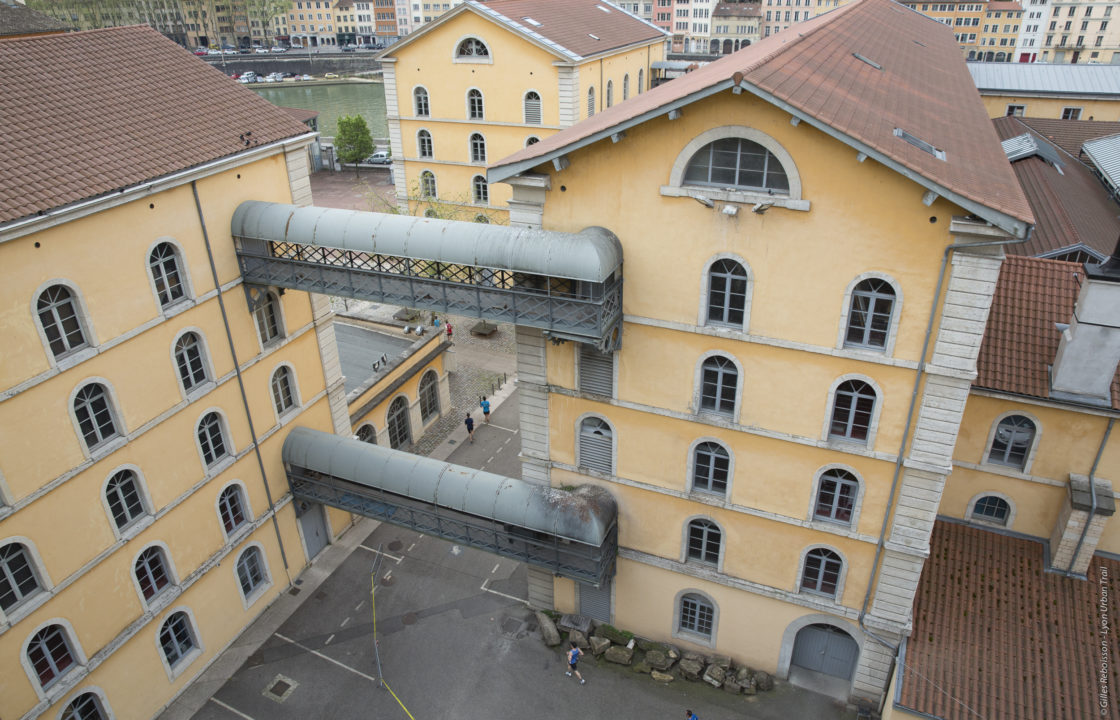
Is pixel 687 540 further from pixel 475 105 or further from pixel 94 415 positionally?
pixel 475 105

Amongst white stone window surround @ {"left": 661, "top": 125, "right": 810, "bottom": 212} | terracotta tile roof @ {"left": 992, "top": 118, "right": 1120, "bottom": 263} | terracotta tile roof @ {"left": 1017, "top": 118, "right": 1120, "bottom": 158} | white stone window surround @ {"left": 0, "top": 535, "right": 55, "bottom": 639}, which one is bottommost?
white stone window surround @ {"left": 0, "top": 535, "right": 55, "bottom": 639}

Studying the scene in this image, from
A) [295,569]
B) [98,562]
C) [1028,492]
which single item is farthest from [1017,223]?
[295,569]

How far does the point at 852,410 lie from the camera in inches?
799

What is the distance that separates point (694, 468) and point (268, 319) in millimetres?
15612

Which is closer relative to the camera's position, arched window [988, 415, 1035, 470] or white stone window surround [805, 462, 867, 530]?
white stone window surround [805, 462, 867, 530]

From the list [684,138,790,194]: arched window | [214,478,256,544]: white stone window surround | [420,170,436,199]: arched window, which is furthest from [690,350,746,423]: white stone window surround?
[420,170,436,199]: arched window

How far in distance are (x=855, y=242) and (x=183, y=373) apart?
65.0 ft

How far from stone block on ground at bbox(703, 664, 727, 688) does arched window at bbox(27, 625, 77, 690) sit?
62.5ft

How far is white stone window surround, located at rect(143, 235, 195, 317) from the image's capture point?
70.2 ft

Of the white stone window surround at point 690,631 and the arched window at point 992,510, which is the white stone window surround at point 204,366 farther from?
the arched window at point 992,510

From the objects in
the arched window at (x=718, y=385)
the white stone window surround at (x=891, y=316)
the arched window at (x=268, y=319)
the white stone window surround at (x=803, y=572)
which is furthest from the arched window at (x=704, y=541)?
the arched window at (x=268, y=319)

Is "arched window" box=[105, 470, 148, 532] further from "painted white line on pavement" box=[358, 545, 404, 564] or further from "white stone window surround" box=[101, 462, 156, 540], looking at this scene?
"painted white line on pavement" box=[358, 545, 404, 564]

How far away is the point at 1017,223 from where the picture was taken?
1628 centimetres

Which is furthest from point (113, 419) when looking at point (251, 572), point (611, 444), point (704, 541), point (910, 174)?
point (910, 174)
